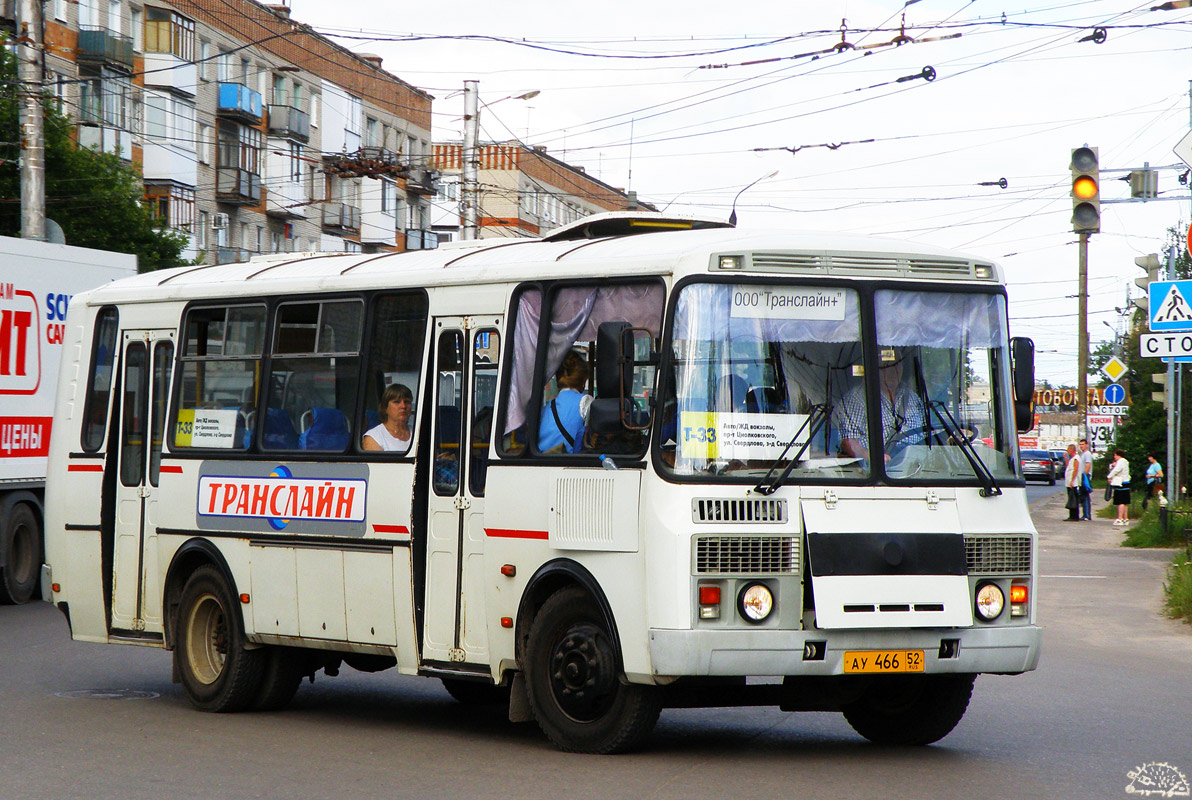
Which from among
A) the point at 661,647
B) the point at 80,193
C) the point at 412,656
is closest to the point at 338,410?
the point at 412,656

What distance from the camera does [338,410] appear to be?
11.1 m

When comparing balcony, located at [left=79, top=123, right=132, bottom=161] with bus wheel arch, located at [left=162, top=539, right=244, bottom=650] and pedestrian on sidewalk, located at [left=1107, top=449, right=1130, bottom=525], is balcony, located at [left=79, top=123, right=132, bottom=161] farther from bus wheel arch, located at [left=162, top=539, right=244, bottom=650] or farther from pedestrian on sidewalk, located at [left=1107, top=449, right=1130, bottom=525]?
bus wheel arch, located at [left=162, top=539, right=244, bottom=650]

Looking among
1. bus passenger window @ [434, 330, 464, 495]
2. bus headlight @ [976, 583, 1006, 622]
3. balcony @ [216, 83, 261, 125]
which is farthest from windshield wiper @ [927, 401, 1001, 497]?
balcony @ [216, 83, 261, 125]

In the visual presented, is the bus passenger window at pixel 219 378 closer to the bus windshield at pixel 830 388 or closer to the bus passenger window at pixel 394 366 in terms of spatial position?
the bus passenger window at pixel 394 366

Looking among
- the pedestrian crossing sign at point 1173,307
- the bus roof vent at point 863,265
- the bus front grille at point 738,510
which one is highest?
the pedestrian crossing sign at point 1173,307

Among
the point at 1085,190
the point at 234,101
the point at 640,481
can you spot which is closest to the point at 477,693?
the point at 640,481

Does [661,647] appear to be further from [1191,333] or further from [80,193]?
A: [80,193]

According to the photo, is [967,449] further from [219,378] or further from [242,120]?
[242,120]

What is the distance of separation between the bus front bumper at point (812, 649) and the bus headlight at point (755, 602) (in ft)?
0.27

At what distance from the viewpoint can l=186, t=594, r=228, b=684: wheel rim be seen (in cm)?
1184

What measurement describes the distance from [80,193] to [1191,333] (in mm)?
27112

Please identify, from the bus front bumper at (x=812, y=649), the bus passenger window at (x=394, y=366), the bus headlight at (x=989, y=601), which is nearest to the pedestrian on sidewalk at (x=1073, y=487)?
the bus passenger window at (x=394, y=366)

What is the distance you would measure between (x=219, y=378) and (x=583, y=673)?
13.2 ft

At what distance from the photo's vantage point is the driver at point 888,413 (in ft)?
30.2
